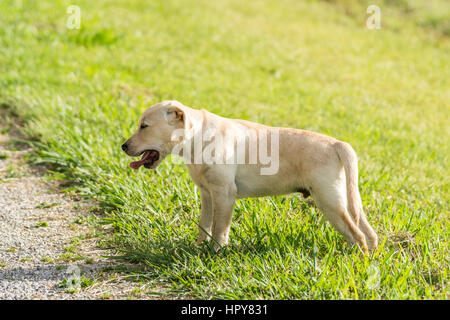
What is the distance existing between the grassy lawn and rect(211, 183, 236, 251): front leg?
171 millimetres

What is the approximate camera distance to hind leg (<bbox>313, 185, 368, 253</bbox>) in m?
4.31

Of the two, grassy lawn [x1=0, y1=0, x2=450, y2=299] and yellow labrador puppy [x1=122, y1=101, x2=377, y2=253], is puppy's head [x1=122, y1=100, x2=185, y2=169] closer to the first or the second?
yellow labrador puppy [x1=122, y1=101, x2=377, y2=253]

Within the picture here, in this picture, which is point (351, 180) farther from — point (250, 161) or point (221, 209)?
point (221, 209)

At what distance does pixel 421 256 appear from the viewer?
444 centimetres

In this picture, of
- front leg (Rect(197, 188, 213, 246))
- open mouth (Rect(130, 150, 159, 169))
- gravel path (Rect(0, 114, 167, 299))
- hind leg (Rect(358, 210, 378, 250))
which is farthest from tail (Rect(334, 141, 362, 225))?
gravel path (Rect(0, 114, 167, 299))

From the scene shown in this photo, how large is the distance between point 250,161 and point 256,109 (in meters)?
4.61

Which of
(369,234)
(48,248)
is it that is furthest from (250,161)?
(48,248)

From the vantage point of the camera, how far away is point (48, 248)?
4949mm

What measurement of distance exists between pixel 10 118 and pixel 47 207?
287 centimetres

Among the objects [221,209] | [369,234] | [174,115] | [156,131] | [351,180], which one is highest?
[174,115]
